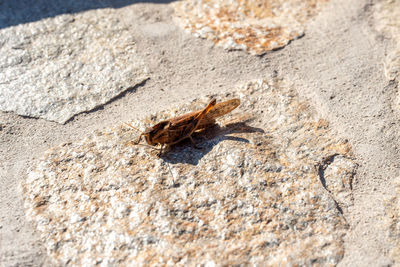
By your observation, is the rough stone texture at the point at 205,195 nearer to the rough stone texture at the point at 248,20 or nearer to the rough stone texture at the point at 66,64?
the rough stone texture at the point at 66,64

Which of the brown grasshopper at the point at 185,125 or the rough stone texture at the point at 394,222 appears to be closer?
the rough stone texture at the point at 394,222

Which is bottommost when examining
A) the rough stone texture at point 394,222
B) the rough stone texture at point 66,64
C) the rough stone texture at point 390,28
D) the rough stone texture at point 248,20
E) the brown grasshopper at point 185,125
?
the rough stone texture at point 66,64

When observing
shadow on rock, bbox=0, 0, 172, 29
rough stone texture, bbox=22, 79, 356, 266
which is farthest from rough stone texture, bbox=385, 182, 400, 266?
shadow on rock, bbox=0, 0, 172, 29

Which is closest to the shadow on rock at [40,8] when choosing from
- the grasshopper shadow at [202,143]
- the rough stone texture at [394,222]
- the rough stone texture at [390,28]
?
the grasshopper shadow at [202,143]

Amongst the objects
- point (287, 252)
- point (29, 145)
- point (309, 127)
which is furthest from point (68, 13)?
point (287, 252)

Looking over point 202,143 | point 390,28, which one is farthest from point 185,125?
point 390,28

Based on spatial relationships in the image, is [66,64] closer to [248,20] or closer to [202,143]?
[202,143]
